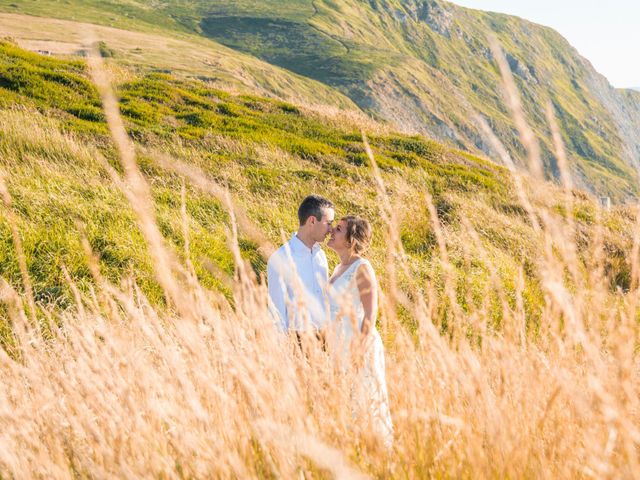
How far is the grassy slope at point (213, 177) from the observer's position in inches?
294

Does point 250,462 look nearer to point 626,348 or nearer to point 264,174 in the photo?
point 626,348

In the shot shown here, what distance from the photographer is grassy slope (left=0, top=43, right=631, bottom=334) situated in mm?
7465

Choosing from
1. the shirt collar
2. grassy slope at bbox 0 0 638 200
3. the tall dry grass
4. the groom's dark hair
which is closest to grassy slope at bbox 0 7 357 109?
grassy slope at bbox 0 0 638 200

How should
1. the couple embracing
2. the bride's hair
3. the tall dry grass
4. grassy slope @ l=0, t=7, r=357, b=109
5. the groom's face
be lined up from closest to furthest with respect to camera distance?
the tall dry grass
the couple embracing
the bride's hair
the groom's face
grassy slope @ l=0, t=7, r=357, b=109

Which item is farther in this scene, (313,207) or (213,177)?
(213,177)

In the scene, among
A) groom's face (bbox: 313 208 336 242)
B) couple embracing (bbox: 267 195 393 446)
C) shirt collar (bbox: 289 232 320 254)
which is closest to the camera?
couple embracing (bbox: 267 195 393 446)

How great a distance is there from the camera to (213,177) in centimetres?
1163

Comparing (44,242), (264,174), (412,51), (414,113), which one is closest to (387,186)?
(264,174)

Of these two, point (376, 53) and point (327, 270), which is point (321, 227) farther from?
point (376, 53)

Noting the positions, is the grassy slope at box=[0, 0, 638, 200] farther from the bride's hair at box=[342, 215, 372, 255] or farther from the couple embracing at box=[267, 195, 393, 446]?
the bride's hair at box=[342, 215, 372, 255]

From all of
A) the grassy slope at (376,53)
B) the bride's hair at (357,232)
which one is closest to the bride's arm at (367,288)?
the bride's hair at (357,232)

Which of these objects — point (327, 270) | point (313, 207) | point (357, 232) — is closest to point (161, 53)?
point (313, 207)

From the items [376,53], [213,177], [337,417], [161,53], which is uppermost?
[376,53]

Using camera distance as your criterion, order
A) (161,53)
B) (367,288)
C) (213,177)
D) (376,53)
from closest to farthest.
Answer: (367,288)
(213,177)
(161,53)
(376,53)
